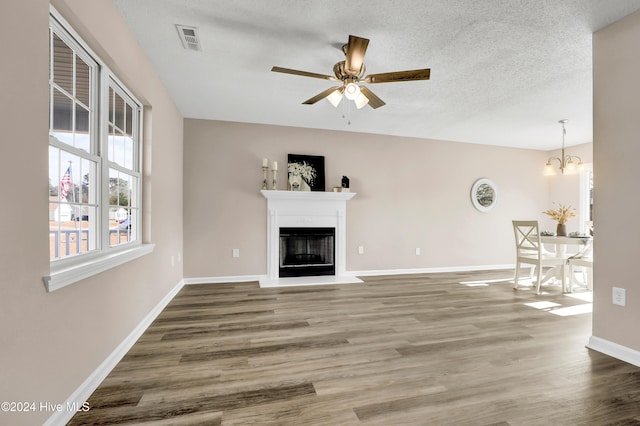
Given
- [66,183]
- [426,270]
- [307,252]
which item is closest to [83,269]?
[66,183]

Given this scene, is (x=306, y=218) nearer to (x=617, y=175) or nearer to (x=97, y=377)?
(x=97, y=377)

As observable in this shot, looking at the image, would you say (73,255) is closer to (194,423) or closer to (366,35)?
(194,423)

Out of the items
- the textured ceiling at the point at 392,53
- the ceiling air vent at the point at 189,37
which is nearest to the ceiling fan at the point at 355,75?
the textured ceiling at the point at 392,53

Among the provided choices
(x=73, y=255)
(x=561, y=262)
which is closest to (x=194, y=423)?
(x=73, y=255)

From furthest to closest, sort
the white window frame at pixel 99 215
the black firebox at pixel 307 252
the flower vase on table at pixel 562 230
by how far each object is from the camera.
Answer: the black firebox at pixel 307 252, the flower vase on table at pixel 562 230, the white window frame at pixel 99 215

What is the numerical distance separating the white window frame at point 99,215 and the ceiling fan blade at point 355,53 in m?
1.71

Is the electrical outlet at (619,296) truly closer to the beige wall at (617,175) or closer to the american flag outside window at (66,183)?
the beige wall at (617,175)

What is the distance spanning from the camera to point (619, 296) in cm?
214

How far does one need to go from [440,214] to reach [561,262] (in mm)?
1945

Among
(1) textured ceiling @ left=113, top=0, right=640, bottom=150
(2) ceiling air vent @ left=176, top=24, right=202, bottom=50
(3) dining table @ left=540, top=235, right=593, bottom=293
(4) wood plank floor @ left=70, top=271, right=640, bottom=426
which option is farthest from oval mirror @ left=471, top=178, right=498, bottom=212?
(2) ceiling air vent @ left=176, top=24, right=202, bottom=50

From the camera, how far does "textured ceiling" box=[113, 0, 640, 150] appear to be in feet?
6.66

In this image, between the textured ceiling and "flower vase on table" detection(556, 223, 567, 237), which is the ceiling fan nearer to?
the textured ceiling

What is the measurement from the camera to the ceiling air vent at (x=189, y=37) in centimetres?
224

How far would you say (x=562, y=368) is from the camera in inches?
78.5
